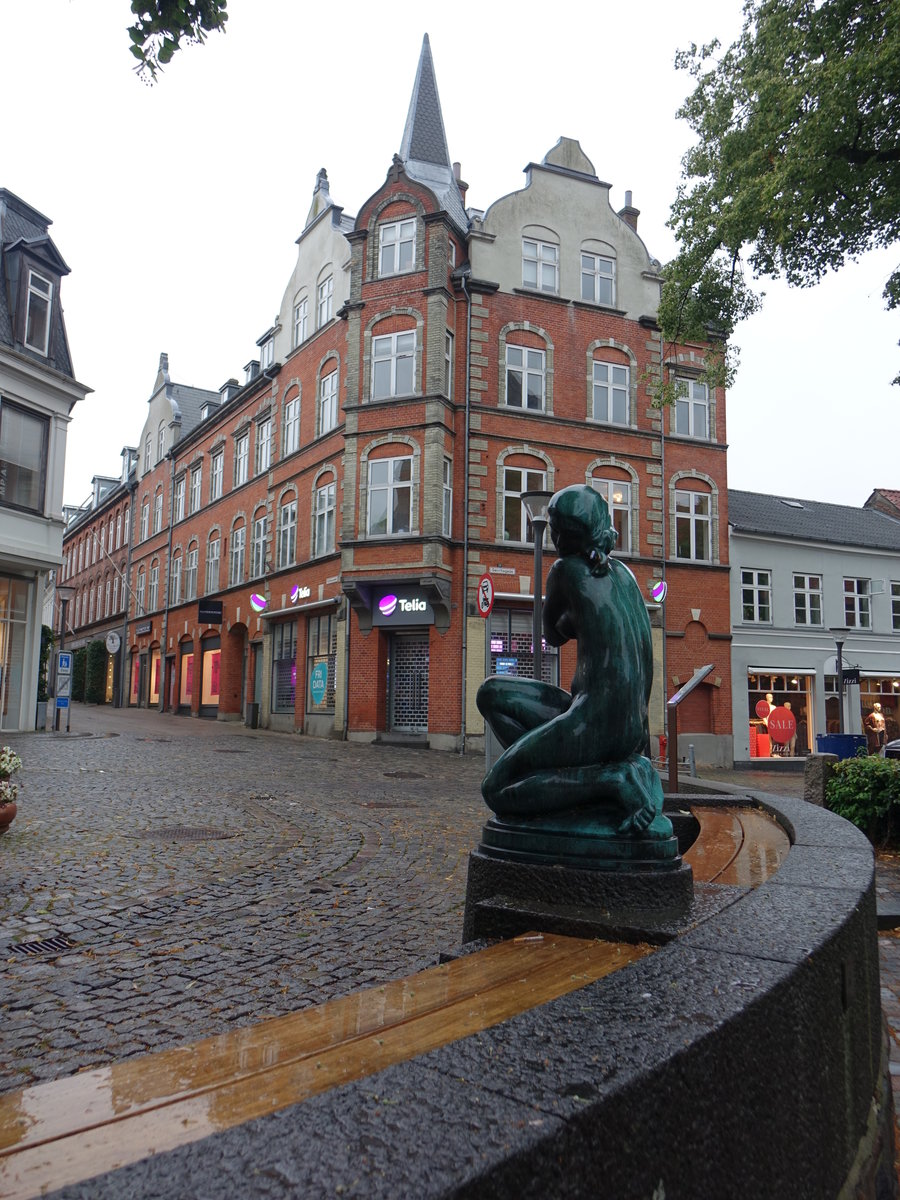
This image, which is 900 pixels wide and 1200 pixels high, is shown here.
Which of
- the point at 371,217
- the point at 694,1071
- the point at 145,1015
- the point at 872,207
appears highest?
the point at 371,217

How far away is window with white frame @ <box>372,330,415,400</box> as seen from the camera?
79.0ft

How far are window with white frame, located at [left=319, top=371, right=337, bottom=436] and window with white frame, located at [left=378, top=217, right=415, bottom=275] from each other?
3643mm

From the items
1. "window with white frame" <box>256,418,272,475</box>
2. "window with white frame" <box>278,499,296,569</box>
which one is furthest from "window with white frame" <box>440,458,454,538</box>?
"window with white frame" <box>256,418,272,475</box>

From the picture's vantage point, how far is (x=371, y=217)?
82.2ft

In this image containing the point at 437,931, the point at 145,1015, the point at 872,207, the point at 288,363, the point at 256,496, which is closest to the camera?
the point at 145,1015

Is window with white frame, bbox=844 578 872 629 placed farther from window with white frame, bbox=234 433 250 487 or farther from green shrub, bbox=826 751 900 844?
green shrub, bbox=826 751 900 844

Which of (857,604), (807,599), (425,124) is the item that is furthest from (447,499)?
(857,604)

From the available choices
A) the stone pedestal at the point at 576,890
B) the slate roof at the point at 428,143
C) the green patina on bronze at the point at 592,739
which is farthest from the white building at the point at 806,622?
the stone pedestal at the point at 576,890

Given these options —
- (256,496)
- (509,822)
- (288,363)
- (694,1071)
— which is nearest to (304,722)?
(256,496)

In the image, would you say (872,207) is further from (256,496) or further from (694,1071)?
(256,496)

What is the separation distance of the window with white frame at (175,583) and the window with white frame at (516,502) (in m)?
20.7

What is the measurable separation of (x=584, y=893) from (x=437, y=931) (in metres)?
2.34

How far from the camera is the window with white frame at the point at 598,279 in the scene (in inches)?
1051

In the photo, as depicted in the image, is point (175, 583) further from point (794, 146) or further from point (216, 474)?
point (794, 146)
